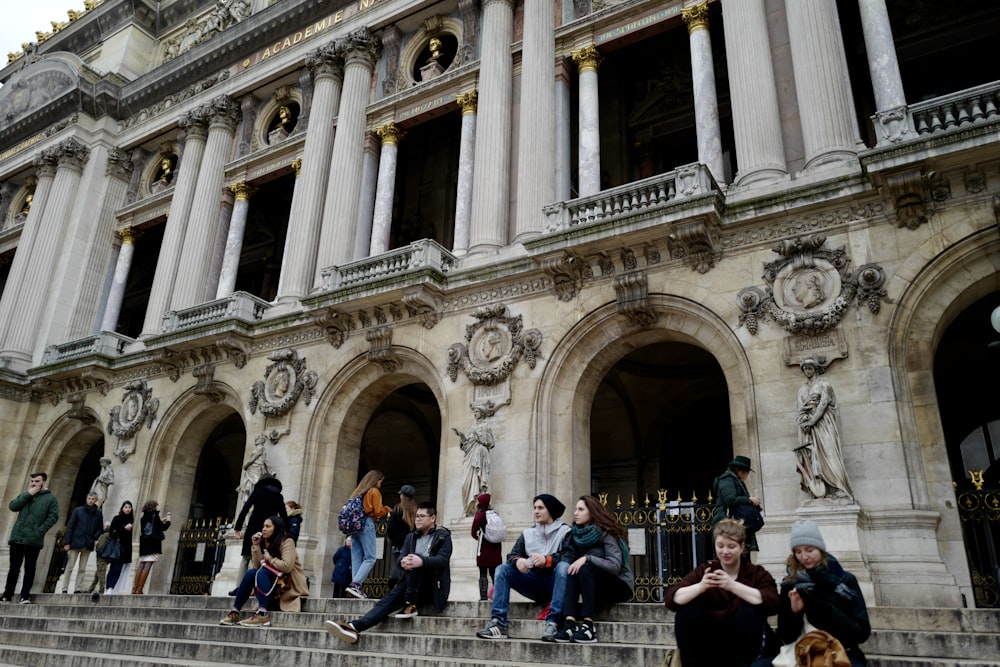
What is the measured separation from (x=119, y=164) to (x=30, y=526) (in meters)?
17.2

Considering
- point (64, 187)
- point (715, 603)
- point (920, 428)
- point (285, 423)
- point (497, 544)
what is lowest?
point (715, 603)

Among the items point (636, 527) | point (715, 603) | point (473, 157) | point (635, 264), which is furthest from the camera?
point (473, 157)

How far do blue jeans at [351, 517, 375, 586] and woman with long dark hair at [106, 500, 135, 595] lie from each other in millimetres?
5373

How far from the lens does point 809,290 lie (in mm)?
12430

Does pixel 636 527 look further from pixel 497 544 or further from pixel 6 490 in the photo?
pixel 6 490

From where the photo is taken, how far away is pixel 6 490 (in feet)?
73.6

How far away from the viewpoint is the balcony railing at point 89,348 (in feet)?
71.7

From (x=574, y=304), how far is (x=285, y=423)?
759 centimetres

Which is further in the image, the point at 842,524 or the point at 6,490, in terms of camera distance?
the point at 6,490

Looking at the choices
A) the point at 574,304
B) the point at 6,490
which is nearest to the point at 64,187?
the point at 6,490

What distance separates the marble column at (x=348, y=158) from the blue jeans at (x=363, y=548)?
899 centimetres

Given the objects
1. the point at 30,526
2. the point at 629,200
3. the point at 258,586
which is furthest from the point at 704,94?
the point at 30,526

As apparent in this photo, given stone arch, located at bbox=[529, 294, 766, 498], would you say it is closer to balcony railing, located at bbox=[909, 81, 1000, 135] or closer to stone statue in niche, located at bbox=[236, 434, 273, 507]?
balcony railing, located at bbox=[909, 81, 1000, 135]

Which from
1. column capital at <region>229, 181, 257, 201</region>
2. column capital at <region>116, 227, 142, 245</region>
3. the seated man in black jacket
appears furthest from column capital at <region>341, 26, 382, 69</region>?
the seated man in black jacket
